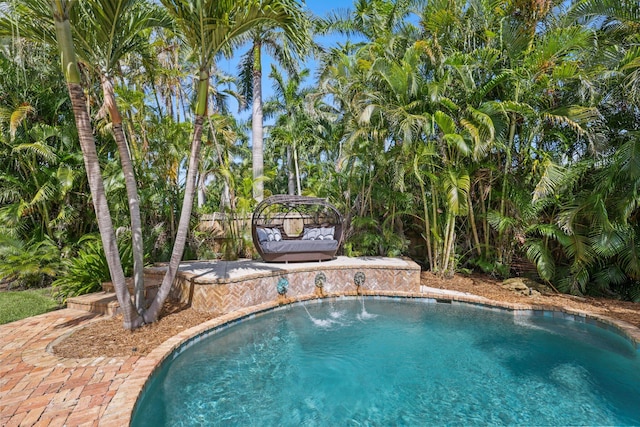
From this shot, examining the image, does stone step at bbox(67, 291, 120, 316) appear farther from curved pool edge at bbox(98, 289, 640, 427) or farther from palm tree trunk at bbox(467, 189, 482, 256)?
palm tree trunk at bbox(467, 189, 482, 256)

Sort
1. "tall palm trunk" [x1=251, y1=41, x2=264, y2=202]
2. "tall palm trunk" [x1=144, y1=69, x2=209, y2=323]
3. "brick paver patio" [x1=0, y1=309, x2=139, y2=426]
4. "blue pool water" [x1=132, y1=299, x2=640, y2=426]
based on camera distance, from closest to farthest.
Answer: "brick paver patio" [x1=0, y1=309, x2=139, y2=426]
"blue pool water" [x1=132, y1=299, x2=640, y2=426]
"tall palm trunk" [x1=144, y1=69, x2=209, y2=323]
"tall palm trunk" [x1=251, y1=41, x2=264, y2=202]

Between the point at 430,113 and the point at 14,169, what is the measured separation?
1123cm

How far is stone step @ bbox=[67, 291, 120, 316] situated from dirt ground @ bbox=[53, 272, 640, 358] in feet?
0.85

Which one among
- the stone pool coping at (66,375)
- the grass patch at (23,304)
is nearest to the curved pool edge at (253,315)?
the stone pool coping at (66,375)

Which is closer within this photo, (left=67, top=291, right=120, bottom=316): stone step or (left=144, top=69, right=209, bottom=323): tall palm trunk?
(left=144, top=69, right=209, bottom=323): tall palm trunk

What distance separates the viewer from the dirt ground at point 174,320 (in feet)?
13.0

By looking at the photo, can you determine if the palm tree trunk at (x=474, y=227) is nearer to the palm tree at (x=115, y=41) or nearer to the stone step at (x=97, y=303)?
the palm tree at (x=115, y=41)

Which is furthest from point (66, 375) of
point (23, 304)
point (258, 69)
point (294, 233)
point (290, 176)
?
point (290, 176)

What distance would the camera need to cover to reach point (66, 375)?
10.8 ft

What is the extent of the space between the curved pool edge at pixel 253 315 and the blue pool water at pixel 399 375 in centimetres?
15

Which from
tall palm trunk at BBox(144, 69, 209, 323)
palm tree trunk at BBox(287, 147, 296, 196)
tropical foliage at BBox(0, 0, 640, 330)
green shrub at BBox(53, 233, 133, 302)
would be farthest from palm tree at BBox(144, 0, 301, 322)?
palm tree trunk at BBox(287, 147, 296, 196)

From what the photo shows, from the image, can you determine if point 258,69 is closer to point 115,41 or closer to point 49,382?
point 115,41

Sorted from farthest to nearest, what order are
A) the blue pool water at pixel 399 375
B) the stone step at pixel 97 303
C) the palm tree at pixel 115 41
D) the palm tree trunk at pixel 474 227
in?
the palm tree trunk at pixel 474 227
the stone step at pixel 97 303
the palm tree at pixel 115 41
the blue pool water at pixel 399 375

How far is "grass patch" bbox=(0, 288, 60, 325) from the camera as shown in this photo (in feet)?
17.1
